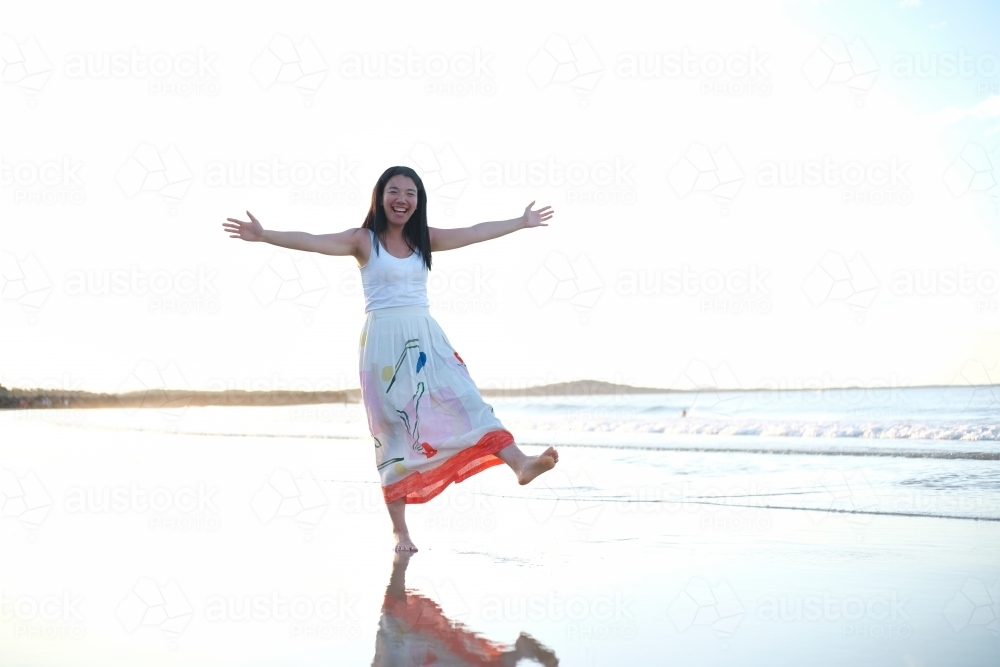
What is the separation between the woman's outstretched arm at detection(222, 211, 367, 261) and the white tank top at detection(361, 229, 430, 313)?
0.10m

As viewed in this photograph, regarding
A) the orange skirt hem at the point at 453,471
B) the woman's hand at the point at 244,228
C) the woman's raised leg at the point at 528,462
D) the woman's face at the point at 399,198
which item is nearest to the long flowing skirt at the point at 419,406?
the orange skirt hem at the point at 453,471

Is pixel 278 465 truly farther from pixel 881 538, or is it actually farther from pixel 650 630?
pixel 650 630

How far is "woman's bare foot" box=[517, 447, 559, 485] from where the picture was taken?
180 inches

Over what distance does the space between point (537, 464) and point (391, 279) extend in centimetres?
132

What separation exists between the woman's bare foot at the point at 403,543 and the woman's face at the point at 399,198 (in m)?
1.66

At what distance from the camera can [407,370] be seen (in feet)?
16.9

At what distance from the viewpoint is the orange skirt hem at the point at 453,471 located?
5.04 metres

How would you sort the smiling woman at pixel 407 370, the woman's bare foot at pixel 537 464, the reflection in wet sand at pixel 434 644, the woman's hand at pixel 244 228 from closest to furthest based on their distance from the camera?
the reflection in wet sand at pixel 434 644, the woman's bare foot at pixel 537 464, the woman's hand at pixel 244 228, the smiling woman at pixel 407 370

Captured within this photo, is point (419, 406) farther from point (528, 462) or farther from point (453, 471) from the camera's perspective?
point (528, 462)

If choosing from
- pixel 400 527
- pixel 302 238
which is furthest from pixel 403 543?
pixel 302 238

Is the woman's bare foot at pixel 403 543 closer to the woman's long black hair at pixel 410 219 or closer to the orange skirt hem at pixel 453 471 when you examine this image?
the orange skirt hem at pixel 453 471

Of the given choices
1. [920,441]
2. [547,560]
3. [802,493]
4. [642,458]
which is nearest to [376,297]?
[547,560]

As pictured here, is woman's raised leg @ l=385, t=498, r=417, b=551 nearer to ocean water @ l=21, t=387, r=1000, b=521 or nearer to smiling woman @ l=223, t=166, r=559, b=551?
smiling woman @ l=223, t=166, r=559, b=551

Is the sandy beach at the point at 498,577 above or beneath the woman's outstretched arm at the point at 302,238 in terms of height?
beneath
